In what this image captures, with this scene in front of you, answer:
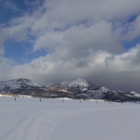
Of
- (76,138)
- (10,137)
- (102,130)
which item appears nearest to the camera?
(10,137)

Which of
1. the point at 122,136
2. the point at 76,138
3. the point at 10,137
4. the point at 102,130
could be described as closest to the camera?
the point at 10,137

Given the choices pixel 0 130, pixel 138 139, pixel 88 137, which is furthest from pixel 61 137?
pixel 138 139

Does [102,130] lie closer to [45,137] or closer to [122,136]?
[122,136]

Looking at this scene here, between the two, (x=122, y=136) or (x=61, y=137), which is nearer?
(x=61, y=137)

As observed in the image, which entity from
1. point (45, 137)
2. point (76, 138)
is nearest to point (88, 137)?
point (76, 138)

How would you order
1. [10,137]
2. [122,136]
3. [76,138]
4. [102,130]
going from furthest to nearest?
1. [102,130]
2. [122,136]
3. [76,138]
4. [10,137]

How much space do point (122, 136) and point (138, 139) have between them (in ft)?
2.46

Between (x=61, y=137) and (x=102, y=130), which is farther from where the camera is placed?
(x=102, y=130)

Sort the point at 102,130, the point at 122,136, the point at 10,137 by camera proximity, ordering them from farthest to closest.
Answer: the point at 102,130
the point at 122,136
the point at 10,137

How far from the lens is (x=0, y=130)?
30.2 ft

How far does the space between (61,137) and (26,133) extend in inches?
57.5

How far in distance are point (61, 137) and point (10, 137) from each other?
208 centimetres

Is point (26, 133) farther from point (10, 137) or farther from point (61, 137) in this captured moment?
point (61, 137)

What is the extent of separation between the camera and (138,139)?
355 inches
